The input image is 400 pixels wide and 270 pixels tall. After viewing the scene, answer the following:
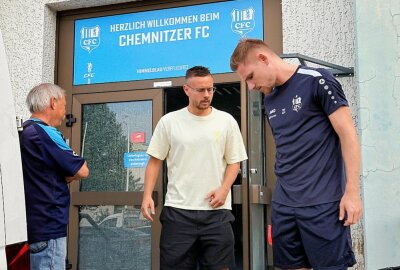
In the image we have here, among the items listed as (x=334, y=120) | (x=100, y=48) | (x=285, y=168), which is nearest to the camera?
(x=334, y=120)

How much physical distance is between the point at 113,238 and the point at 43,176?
2.16m

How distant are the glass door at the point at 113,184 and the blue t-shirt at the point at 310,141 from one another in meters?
2.44

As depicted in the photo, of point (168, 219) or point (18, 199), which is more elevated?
point (18, 199)

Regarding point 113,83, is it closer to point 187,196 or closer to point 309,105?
point 187,196

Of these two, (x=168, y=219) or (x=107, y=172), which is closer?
(x=168, y=219)

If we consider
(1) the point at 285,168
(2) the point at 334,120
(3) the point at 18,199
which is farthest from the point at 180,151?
(3) the point at 18,199

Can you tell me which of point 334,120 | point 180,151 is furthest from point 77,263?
point 334,120

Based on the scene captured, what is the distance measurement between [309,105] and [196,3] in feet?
9.07

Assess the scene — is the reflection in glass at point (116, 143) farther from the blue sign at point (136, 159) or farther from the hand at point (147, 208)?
the hand at point (147, 208)

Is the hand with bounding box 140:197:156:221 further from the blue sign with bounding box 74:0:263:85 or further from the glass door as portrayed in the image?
the blue sign with bounding box 74:0:263:85

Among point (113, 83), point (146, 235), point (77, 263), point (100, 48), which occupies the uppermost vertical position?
point (100, 48)

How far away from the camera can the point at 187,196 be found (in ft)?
11.1

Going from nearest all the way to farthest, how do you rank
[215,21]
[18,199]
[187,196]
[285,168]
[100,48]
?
[18,199]
[285,168]
[187,196]
[215,21]
[100,48]

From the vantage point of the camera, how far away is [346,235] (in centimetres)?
244
